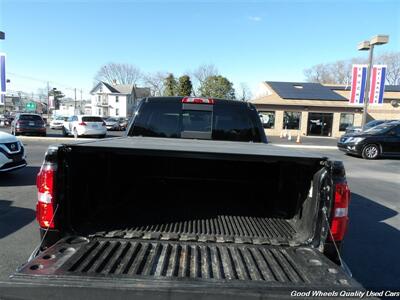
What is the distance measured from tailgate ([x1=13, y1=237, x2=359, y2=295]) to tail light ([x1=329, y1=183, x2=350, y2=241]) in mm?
219

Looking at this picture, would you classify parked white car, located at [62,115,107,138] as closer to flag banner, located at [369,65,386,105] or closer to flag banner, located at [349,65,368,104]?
flag banner, located at [349,65,368,104]

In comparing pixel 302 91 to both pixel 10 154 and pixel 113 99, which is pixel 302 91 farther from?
pixel 113 99

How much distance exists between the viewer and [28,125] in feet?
69.6

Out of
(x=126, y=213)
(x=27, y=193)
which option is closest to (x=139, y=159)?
(x=126, y=213)

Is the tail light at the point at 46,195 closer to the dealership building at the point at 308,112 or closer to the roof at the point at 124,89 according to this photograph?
the dealership building at the point at 308,112

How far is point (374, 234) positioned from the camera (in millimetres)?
5195

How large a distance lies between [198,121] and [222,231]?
2.38m

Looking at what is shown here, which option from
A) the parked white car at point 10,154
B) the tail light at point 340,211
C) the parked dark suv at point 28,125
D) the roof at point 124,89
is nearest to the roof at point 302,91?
the parked dark suv at point 28,125

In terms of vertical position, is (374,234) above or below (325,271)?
below

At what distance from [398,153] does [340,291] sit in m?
16.7

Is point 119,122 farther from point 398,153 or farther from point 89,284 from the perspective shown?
point 89,284

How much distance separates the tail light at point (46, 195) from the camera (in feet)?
8.00

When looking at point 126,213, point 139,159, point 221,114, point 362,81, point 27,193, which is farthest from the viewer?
point 362,81

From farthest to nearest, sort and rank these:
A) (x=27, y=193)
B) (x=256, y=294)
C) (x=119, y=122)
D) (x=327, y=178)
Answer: (x=119, y=122) < (x=27, y=193) < (x=327, y=178) < (x=256, y=294)
